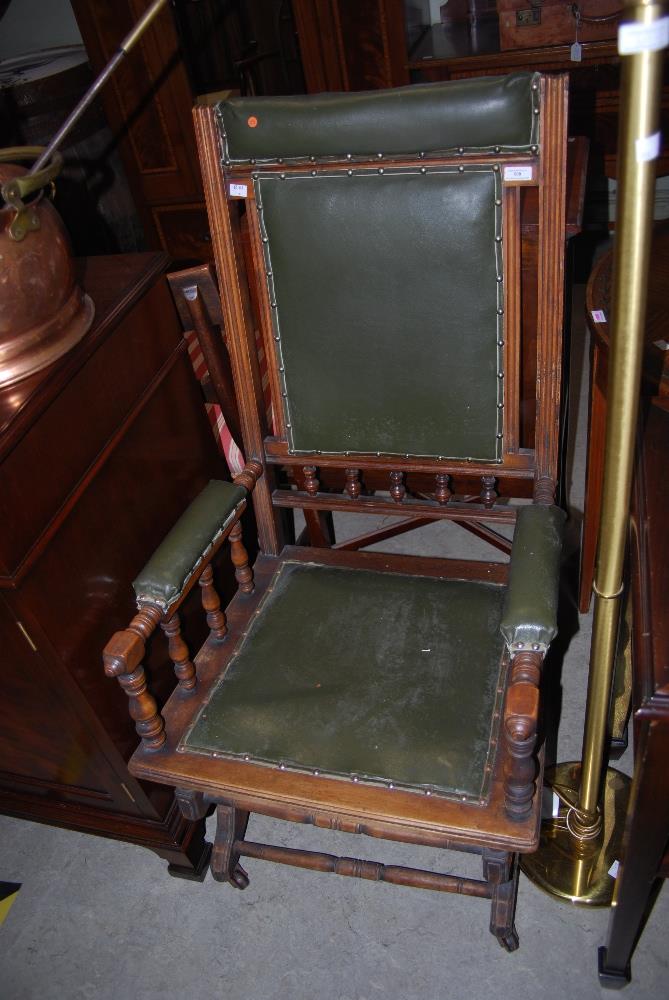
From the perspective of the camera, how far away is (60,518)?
1.26 meters

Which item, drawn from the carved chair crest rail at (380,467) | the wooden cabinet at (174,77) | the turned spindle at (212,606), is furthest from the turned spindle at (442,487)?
the wooden cabinet at (174,77)

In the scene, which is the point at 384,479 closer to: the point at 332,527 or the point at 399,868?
the point at 332,527

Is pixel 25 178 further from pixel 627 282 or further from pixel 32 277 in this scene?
pixel 627 282

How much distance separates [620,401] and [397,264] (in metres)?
0.54

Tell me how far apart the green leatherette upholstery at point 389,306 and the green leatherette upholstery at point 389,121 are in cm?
4

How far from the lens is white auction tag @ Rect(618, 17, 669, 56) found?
2.27 ft

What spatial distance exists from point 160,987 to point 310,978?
305mm

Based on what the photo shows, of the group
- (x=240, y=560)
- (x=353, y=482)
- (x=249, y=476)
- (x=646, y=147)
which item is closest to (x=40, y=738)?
(x=240, y=560)

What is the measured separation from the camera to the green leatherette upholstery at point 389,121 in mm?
1151

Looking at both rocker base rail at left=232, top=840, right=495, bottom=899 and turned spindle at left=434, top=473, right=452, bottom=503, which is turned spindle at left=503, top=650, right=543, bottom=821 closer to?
rocker base rail at left=232, top=840, right=495, bottom=899

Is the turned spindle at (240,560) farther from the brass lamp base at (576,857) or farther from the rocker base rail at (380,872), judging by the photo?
the brass lamp base at (576,857)

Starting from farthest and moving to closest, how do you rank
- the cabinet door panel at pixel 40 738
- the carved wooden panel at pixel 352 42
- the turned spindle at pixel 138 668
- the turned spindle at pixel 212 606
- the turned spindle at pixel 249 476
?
the carved wooden panel at pixel 352 42, the turned spindle at pixel 249 476, the turned spindle at pixel 212 606, the cabinet door panel at pixel 40 738, the turned spindle at pixel 138 668

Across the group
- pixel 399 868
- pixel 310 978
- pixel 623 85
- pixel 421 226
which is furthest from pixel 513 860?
pixel 623 85

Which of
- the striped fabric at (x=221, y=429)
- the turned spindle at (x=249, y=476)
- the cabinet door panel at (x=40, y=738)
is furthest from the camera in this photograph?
the striped fabric at (x=221, y=429)
